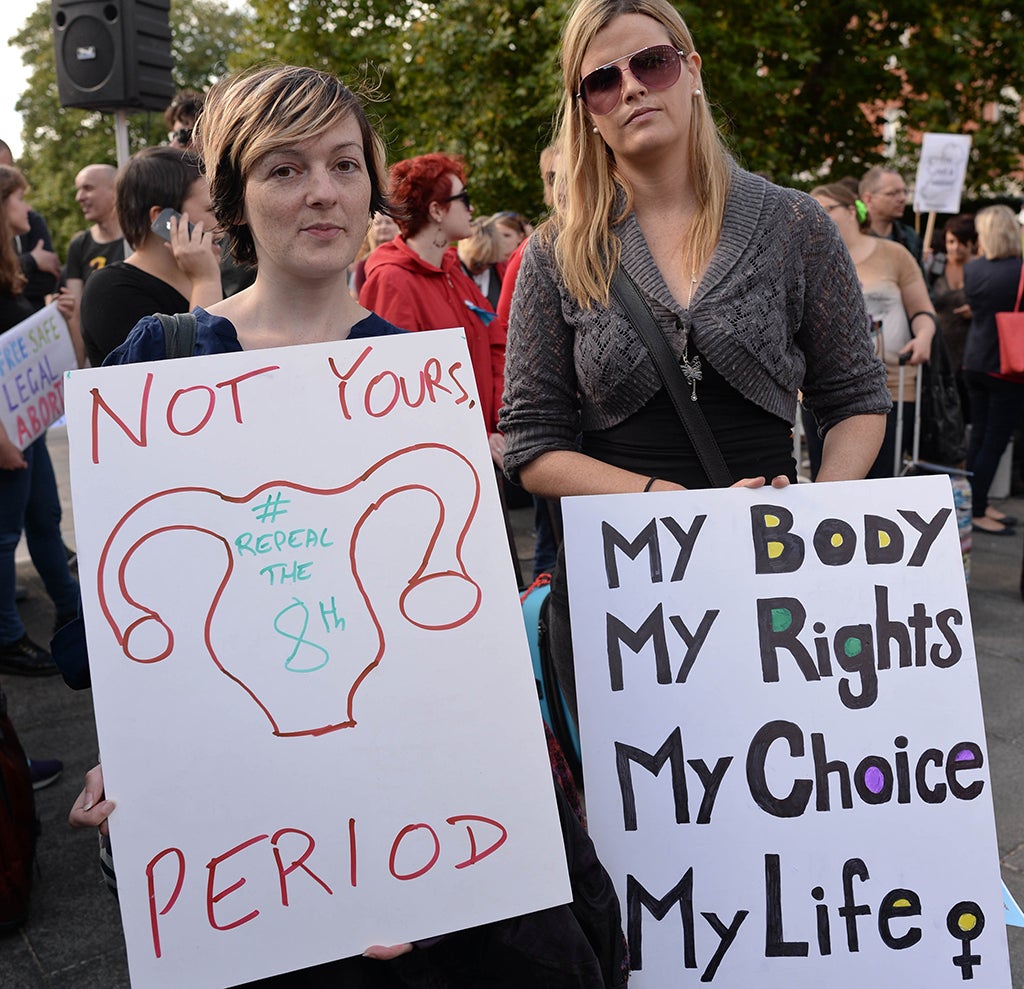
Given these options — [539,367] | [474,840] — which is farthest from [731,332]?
[474,840]

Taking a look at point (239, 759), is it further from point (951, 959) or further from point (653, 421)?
point (951, 959)

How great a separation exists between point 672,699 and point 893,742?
335 mm

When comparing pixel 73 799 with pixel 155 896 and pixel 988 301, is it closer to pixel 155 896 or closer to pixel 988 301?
pixel 155 896

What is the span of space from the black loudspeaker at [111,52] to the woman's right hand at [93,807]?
528 centimetres

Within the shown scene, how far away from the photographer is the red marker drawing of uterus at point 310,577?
1.32m

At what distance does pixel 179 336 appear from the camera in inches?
62.0

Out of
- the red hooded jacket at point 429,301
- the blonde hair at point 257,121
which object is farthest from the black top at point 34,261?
the blonde hair at point 257,121

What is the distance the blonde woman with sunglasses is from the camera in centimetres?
182

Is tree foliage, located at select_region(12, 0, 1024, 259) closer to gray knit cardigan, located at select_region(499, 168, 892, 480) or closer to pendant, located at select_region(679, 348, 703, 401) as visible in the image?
gray knit cardigan, located at select_region(499, 168, 892, 480)

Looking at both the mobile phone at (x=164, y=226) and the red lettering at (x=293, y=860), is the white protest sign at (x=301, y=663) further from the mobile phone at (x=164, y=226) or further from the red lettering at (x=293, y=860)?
the mobile phone at (x=164, y=226)

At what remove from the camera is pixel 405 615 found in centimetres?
137

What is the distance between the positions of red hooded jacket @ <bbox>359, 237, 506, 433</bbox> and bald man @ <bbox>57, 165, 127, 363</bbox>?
6.31ft

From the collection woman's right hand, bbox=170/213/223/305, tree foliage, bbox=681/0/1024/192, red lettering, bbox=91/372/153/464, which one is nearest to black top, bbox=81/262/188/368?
woman's right hand, bbox=170/213/223/305

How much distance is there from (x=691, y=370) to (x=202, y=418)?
83 cm
